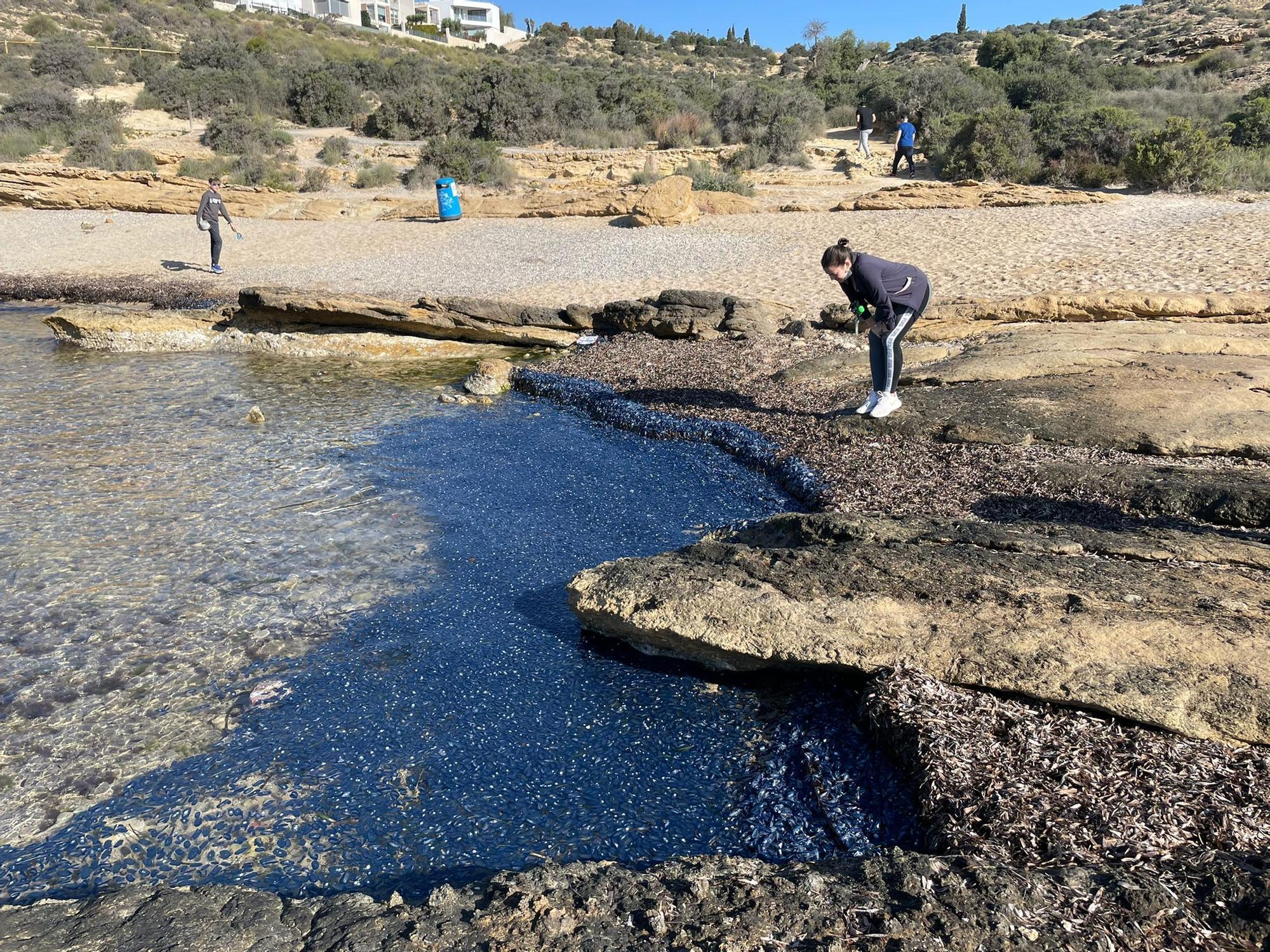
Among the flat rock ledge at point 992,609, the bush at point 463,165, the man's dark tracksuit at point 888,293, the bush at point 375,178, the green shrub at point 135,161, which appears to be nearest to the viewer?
the flat rock ledge at point 992,609

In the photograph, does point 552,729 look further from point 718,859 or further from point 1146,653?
point 1146,653

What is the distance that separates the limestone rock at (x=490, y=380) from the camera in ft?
33.1

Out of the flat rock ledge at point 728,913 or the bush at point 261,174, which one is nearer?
the flat rock ledge at point 728,913

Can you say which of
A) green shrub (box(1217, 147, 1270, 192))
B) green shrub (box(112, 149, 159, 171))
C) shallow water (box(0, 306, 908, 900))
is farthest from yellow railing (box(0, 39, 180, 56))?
green shrub (box(1217, 147, 1270, 192))

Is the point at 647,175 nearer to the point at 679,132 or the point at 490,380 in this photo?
the point at 679,132

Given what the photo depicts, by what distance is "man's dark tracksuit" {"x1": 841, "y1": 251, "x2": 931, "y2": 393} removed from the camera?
266 inches

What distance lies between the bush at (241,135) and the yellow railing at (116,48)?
40.7 ft

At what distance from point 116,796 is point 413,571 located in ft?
7.60

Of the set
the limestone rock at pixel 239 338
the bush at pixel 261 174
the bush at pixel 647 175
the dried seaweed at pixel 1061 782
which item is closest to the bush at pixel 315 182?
the bush at pixel 261 174

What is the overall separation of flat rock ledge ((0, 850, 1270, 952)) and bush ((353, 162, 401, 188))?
25027 mm

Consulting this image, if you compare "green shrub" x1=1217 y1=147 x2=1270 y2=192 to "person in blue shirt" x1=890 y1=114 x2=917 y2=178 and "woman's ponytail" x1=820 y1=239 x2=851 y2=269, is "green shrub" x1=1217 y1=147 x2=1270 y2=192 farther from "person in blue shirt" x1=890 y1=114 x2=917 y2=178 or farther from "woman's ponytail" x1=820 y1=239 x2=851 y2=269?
"woman's ponytail" x1=820 y1=239 x2=851 y2=269

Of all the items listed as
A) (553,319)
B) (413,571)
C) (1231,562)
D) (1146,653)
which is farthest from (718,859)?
(553,319)

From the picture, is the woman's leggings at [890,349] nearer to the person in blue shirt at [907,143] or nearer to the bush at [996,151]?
the bush at [996,151]

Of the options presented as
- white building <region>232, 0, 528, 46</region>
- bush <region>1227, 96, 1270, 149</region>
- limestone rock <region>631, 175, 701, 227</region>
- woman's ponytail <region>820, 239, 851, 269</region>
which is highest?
white building <region>232, 0, 528, 46</region>
